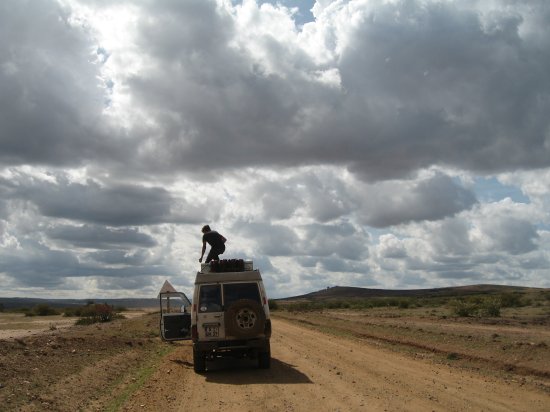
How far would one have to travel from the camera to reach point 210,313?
14.8 metres

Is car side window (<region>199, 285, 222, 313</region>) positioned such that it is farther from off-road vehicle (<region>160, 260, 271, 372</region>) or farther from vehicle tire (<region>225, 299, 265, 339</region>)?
vehicle tire (<region>225, 299, 265, 339</region>)

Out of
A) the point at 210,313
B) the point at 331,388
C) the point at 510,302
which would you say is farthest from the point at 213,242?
the point at 510,302

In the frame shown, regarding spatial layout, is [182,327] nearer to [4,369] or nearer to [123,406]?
[4,369]

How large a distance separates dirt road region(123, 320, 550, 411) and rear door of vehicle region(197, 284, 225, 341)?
3.36ft

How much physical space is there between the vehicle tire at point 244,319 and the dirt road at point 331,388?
103 centimetres

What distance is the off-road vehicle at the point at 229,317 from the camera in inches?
575

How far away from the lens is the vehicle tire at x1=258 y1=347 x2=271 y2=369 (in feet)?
49.5

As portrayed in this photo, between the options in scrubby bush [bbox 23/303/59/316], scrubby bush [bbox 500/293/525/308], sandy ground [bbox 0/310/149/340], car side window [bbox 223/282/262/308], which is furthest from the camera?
scrubby bush [bbox 23/303/59/316]

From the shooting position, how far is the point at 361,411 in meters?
9.93

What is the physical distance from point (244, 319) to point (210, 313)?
35.1 inches

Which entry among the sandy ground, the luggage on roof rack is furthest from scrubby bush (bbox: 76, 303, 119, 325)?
the luggage on roof rack

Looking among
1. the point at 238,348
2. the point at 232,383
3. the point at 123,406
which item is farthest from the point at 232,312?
the point at 123,406

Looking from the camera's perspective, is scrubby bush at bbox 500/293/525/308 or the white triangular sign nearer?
the white triangular sign

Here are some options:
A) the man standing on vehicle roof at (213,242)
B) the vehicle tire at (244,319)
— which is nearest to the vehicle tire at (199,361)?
the vehicle tire at (244,319)
